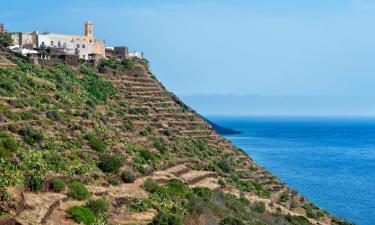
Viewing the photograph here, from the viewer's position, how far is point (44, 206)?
25594 mm

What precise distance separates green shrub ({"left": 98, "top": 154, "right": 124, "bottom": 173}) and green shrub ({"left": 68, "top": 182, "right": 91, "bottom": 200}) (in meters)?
5.45

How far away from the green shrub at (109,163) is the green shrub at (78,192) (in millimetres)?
5449

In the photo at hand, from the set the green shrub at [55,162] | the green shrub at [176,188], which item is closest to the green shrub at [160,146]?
the green shrub at [176,188]

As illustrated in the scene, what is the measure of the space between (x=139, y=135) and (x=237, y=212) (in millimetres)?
14630

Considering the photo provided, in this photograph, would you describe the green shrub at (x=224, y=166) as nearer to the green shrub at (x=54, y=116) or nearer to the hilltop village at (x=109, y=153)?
the hilltop village at (x=109, y=153)

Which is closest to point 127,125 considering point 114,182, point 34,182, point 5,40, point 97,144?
point 97,144

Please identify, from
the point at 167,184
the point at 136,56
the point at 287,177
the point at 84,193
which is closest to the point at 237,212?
the point at 167,184

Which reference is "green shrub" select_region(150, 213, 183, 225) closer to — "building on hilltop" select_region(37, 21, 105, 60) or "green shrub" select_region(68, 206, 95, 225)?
"green shrub" select_region(68, 206, 95, 225)

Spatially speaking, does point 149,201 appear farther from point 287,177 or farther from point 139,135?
point 287,177

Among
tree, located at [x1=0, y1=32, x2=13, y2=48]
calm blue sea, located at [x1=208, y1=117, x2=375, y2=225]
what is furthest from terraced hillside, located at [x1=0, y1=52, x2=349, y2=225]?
calm blue sea, located at [x1=208, y1=117, x2=375, y2=225]

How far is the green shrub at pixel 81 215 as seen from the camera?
2594 cm

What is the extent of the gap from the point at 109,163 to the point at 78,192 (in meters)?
6.66

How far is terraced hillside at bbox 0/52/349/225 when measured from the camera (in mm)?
28250

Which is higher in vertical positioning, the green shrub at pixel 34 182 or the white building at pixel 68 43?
the white building at pixel 68 43
